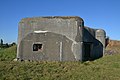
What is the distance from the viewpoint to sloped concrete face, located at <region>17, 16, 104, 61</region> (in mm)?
14570

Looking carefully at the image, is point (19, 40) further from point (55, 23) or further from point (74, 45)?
point (74, 45)

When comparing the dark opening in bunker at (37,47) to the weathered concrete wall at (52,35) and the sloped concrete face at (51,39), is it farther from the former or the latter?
the weathered concrete wall at (52,35)

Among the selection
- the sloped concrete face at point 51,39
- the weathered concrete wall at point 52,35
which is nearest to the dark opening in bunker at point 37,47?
the sloped concrete face at point 51,39

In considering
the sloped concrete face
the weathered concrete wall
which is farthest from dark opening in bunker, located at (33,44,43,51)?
the weathered concrete wall

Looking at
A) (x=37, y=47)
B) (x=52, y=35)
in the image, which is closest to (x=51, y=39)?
(x=52, y=35)

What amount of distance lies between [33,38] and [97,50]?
20.8ft

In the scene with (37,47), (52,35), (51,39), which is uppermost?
(52,35)

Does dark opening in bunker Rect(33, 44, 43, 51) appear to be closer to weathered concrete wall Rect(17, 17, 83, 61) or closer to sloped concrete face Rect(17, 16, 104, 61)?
sloped concrete face Rect(17, 16, 104, 61)

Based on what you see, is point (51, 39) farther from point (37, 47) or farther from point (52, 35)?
point (37, 47)

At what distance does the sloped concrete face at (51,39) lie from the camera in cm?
1457

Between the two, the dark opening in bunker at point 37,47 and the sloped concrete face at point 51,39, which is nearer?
the sloped concrete face at point 51,39

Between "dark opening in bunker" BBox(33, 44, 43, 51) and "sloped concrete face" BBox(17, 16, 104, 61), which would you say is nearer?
"sloped concrete face" BBox(17, 16, 104, 61)

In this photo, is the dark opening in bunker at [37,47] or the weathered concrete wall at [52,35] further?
the dark opening in bunker at [37,47]

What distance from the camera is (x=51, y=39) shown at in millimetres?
14867
